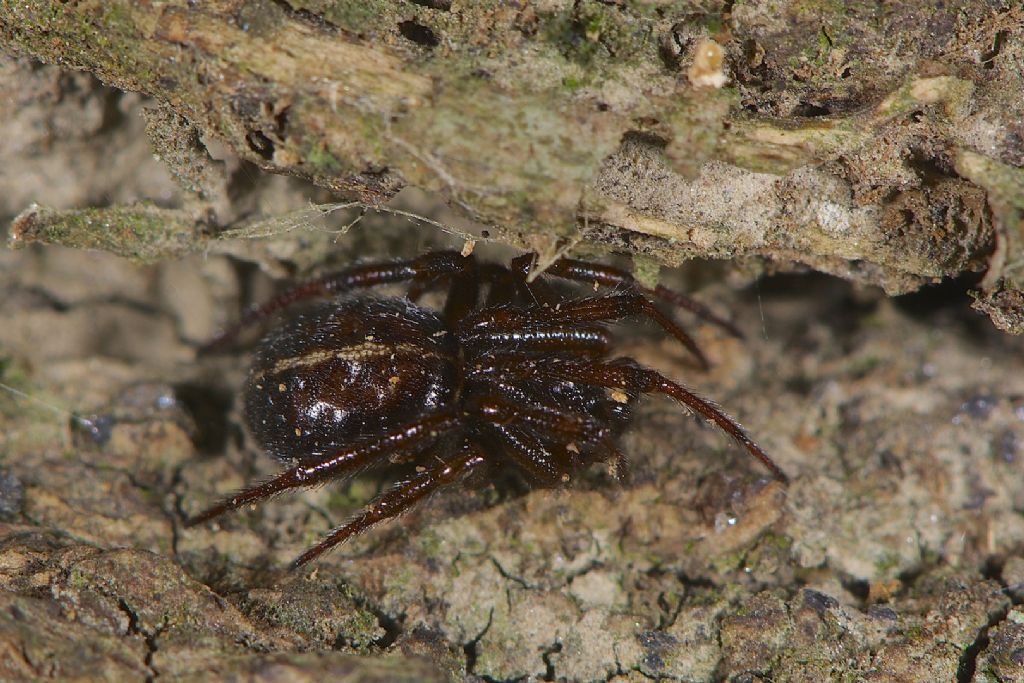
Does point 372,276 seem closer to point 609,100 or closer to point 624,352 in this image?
point 624,352

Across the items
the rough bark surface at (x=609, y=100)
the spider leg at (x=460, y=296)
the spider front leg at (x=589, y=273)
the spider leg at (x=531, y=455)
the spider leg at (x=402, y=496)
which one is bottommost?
the spider leg at (x=402, y=496)

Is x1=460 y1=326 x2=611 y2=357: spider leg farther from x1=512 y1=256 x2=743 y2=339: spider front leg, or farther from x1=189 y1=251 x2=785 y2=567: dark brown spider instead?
x1=512 y1=256 x2=743 y2=339: spider front leg

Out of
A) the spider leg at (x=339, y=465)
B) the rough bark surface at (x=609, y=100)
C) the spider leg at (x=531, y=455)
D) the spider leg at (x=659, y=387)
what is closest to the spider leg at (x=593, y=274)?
the spider leg at (x=659, y=387)

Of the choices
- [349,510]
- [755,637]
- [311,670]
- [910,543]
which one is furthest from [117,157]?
[910,543]

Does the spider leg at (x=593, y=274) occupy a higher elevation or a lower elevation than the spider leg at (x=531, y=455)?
higher

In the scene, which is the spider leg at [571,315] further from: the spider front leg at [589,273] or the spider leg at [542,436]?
the spider leg at [542,436]

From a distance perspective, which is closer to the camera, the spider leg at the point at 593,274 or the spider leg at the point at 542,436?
the spider leg at the point at 542,436
